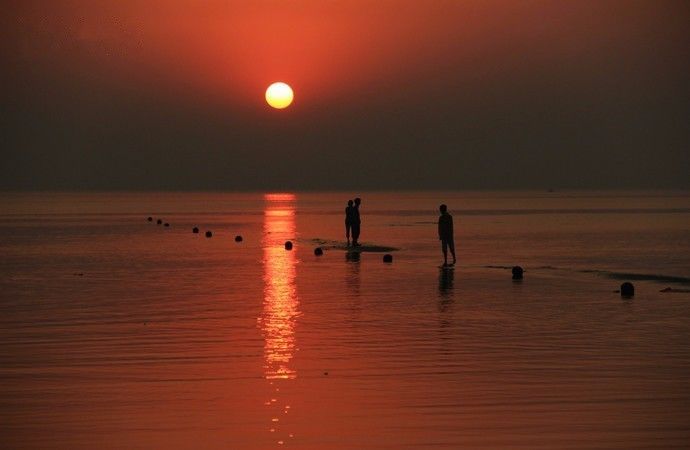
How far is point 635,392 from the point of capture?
13.8 meters

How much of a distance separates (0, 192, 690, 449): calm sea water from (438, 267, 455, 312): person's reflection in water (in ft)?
0.21

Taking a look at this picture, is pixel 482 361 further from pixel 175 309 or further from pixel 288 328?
pixel 175 309

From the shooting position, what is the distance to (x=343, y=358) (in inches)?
656

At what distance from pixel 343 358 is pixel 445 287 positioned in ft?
41.6

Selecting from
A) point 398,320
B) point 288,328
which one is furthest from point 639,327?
point 288,328

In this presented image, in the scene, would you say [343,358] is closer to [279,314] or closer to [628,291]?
[279,314]

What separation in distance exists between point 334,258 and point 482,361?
25.3 metres

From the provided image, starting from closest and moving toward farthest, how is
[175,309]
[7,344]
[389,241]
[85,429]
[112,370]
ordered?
1. [85,429]
2. [112,370]
3. [7,344]
4. [175,309]
5. [389,241]

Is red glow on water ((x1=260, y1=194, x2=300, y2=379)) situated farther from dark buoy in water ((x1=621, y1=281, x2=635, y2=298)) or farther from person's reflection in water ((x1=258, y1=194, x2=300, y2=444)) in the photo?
dark buoy in water ((x1=621, y1=281, x2=635, y2=298))

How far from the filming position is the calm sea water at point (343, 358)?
38.6 feet

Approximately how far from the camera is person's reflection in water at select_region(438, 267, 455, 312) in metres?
24.8

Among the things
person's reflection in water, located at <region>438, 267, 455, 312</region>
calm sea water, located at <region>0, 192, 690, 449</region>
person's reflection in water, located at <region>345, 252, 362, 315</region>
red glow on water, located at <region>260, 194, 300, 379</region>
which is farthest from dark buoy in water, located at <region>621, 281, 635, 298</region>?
red glow on water, located at <region>260, 194, 300, 379</region>

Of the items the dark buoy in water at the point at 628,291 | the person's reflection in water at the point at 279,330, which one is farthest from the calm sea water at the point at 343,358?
the dark buoy in water at the point at 628,291

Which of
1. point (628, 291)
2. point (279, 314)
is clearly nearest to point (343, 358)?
point (279, 314)
